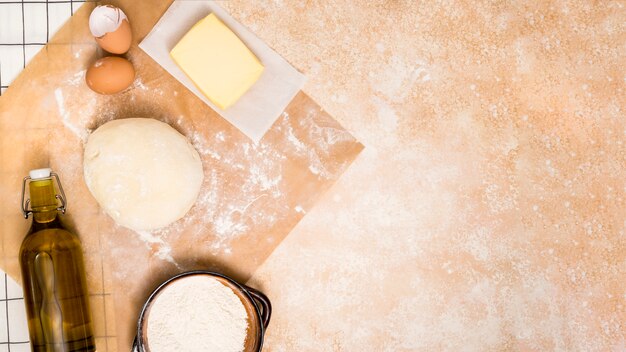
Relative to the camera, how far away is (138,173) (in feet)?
3.16

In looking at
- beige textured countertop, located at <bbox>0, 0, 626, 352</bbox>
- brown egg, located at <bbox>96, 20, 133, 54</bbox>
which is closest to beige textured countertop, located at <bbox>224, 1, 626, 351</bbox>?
beige textured countertop, located at <bbox>0, 0, 626, 352</bbox>

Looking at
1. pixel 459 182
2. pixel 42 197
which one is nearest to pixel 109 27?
pixel 42 197

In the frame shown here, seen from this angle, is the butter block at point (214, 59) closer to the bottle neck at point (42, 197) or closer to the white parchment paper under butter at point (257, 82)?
the white parchment paper under butter at point (257, 82)

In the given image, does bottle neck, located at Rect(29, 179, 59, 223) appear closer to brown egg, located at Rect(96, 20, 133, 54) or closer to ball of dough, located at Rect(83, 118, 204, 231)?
ball of dough, located at Rect(83, 118, 204, 231)

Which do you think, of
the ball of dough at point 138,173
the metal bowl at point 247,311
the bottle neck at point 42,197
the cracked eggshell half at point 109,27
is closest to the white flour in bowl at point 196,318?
the metal bowl at point 247,311

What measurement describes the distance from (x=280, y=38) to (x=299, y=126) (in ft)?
0.61

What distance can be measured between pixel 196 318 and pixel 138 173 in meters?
0.30

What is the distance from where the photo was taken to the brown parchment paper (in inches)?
41.3

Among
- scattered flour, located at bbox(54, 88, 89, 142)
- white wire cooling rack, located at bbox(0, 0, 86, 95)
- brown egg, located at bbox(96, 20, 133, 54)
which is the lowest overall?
scattered flour, located at bbox(54, 88, 89, 142)

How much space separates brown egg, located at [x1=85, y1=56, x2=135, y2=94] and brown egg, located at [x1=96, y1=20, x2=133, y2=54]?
0.02 meters

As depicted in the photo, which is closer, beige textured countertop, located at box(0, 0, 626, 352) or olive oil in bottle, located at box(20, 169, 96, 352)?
olive oil in bottle, located at box(20, 169, 96, 352)

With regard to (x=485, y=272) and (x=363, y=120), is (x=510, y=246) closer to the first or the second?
(x=485, y=272)

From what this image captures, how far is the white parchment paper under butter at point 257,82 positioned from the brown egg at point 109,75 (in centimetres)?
7

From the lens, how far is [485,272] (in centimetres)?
113
